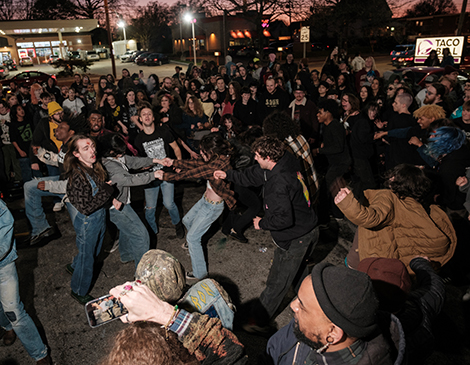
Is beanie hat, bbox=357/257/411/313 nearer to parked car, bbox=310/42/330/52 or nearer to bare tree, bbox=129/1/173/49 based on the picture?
parked car, bbox=310/42/330/52

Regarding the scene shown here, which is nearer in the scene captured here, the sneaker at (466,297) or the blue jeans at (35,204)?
the sneaker at (466,297)

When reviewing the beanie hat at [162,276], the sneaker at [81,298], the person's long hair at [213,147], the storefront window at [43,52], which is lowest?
the sneaker at [81,298]

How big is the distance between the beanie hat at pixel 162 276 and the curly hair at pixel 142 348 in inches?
10.3

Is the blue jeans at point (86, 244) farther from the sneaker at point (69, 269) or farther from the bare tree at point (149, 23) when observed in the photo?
the bare tree at point (149, 23)

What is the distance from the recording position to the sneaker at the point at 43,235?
18.1 ft

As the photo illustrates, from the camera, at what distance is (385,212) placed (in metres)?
2.80

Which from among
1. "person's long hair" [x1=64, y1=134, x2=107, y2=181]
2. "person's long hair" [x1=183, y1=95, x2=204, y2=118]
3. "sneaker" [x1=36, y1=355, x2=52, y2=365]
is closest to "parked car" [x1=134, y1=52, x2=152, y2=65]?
"person's long hair" [x1=183, y1=95, x2=204, y2=118]

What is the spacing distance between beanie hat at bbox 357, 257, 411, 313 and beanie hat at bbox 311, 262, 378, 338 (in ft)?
2.39

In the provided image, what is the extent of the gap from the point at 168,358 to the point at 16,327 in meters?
2.41

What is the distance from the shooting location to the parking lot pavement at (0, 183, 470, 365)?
3.53 meters

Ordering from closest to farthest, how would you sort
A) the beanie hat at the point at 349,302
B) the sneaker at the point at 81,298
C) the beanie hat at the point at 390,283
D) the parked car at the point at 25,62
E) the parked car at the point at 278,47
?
the beanie hat at the point at 349,302
the beanie hat at the point at 390,283
the sneaker at the point at 81,298
the parked car at the point at 278,47
the parked car at the point at 25,62

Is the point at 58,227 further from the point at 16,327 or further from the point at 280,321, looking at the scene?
the point at 280,321

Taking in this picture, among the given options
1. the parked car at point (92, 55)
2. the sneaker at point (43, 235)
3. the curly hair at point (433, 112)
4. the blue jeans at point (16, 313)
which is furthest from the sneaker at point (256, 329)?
the parked car at point (92, 55)

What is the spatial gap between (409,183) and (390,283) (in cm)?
98
